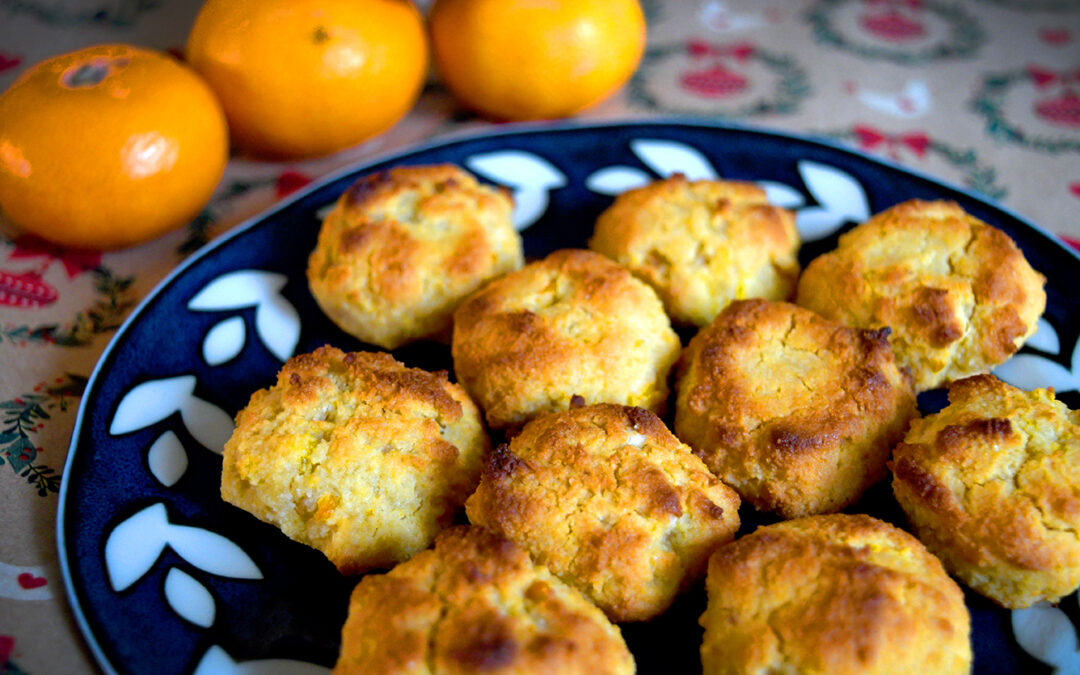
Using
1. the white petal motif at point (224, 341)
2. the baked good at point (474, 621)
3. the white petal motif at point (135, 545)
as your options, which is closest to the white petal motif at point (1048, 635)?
the baked good at point (474, 621)

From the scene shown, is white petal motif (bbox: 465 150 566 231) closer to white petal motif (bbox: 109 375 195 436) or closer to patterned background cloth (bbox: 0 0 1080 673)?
patterned background cloth (bbox: 0 0 1080 673)

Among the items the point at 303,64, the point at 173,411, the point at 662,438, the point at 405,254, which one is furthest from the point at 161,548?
the point at 303,64

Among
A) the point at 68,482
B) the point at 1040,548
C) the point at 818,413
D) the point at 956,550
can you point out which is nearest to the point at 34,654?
the point at 68,482

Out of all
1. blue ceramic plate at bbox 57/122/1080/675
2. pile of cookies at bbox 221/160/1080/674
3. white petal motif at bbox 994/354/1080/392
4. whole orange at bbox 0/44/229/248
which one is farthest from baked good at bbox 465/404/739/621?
whole orange at bbox 0/44/229/248

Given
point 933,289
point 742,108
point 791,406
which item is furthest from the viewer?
point 742,108

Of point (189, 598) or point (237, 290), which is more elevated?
point (237, 290)

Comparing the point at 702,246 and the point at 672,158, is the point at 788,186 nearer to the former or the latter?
the point at 672,158

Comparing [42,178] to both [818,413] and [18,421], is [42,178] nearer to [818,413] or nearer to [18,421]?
[18,421]
